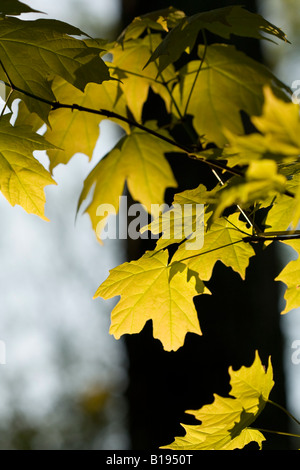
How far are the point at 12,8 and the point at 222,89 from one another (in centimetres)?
56

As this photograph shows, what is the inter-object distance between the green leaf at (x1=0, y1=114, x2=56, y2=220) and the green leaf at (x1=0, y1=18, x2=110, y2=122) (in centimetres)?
5

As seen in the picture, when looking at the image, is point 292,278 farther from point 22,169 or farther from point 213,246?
point 22,169

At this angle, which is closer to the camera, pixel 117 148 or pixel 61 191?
pixel 117 148

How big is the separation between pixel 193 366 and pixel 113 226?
82 cm

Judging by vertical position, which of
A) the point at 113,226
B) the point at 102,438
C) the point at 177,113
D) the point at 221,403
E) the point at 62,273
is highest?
the point at 177,113

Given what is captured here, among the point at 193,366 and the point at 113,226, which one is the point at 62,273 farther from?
the point at 113,226

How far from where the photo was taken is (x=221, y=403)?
0.84 metres

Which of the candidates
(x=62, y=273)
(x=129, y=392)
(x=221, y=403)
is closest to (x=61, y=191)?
(x=62, y=273)

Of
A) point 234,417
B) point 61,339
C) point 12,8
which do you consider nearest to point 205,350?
point 234,417

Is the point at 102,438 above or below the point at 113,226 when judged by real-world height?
below

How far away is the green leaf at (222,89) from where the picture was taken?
1.09 meters

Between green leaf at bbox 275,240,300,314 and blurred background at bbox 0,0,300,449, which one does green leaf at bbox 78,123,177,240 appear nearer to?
green leaf at bbox 275,240,300,314

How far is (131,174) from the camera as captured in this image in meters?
1.26
